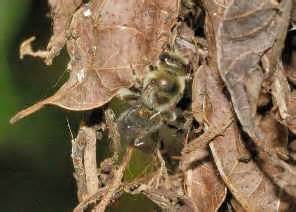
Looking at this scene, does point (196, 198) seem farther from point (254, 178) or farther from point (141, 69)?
point (141, 69)

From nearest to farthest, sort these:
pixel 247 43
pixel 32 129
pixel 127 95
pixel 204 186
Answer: pixel 247 43 < pixel 204 186 < pixel 127 95 < pixel 32 129

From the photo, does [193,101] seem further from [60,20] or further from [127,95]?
[60,20]

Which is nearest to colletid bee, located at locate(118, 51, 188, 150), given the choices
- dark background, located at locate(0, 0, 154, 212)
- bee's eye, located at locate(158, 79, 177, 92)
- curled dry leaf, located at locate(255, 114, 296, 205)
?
bee's eye, located at locate(158, 79, 177, 92)

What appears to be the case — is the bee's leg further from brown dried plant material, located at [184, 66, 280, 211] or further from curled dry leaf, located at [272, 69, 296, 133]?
curled dry leaf, located at [272, 69, 296, 133]

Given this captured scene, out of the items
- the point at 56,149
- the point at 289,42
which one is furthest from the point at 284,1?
the point at 56,149

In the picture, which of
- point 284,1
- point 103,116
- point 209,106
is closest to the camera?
point 284,1

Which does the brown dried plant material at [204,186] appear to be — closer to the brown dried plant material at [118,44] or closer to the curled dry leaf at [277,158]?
the curled dry leaf at [277,158]

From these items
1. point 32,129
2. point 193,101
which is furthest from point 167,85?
point 32,129
